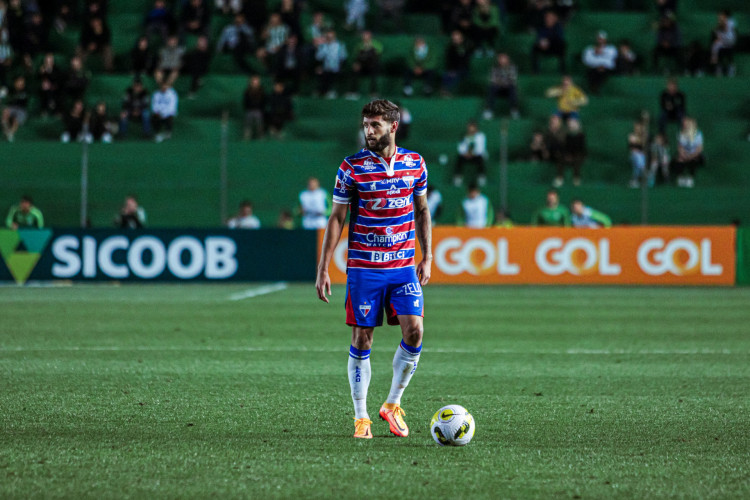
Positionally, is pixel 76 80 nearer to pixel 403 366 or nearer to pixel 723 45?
pixel 723 45

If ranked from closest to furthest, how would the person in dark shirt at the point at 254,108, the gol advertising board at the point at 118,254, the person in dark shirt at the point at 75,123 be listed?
the gol advertising board at the point at 118,254 < the person in dark shirt at the point at 75,123 < the person in dark shirt at the point at 254,108

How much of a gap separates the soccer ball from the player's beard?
1672mm

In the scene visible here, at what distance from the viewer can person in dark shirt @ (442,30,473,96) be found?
29.1 meters

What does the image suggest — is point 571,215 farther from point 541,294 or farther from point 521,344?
point 521,344

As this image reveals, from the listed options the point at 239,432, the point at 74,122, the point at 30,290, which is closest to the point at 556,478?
the point at 239,432

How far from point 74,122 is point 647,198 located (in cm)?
1465

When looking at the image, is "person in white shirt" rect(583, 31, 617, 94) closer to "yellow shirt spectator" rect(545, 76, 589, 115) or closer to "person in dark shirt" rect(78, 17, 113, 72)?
"yellow shirt spectator" rect(545, 76, 589, 115)

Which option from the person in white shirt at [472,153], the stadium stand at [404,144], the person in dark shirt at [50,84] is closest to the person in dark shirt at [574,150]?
the stadium stand at [404,144]

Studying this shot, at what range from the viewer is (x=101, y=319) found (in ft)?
48.6

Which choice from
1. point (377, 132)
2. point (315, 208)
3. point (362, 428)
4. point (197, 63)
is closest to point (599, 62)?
point (315, 208)

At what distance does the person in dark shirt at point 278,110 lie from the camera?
90.6ft

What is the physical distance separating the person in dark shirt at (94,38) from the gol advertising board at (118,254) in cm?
942

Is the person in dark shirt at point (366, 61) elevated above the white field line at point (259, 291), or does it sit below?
above

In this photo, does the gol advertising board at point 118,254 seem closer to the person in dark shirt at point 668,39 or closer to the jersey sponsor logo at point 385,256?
the person in dark shirt at point 668,39
